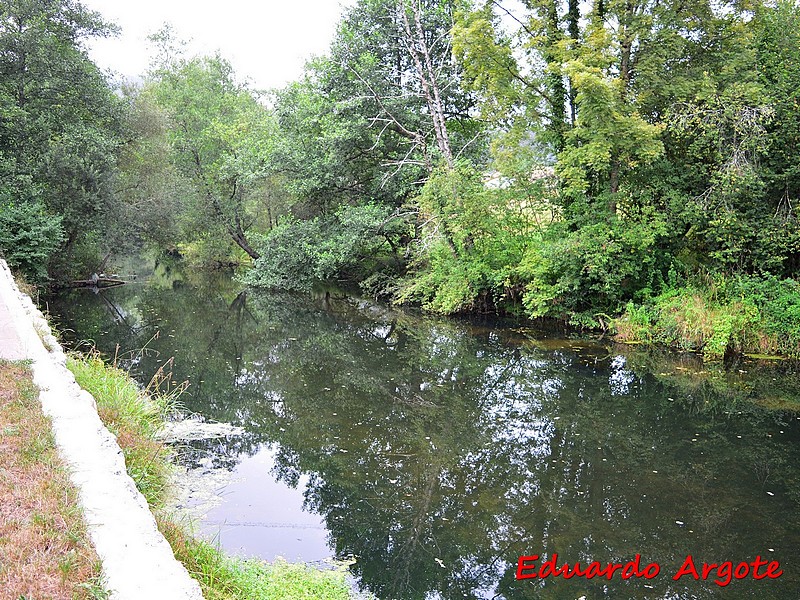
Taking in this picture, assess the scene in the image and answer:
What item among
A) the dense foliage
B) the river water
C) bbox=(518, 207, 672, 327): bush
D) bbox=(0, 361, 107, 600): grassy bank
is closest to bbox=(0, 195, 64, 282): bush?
the dense foliage

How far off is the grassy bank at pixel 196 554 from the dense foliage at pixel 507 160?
948cm

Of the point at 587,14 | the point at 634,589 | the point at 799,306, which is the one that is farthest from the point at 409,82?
the point at 634,589

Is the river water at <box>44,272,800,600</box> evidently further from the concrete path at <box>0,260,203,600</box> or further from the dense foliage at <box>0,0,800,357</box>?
the dense foliage at <box>0,0,800,357</box>

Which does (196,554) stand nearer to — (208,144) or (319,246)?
(319,246)

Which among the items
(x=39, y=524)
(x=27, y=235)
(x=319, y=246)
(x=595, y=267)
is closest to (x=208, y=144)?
(x=27, y=235)

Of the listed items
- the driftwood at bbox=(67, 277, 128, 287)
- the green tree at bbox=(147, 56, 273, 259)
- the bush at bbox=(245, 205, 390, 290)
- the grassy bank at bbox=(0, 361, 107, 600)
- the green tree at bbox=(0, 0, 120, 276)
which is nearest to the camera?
the grassy bank at bbox=(0, 361, 107, 600)

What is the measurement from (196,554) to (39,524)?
985mm

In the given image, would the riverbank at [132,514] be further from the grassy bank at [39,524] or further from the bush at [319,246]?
the bush at [319,246]

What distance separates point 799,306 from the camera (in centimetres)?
1016

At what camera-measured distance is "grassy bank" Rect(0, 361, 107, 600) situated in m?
2.71

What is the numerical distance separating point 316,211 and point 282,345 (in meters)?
9.86
